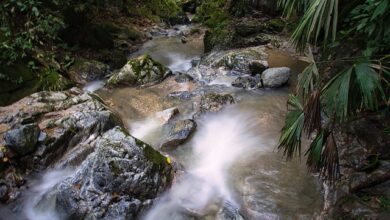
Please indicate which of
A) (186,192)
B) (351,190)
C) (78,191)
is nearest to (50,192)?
(78,191)

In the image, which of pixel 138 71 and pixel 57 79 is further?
pixel 138 71

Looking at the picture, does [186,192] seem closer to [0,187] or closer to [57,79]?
[0,187]

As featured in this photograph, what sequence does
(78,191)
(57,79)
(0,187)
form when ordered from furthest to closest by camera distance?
(57,79)
(0,187)
(78,191)

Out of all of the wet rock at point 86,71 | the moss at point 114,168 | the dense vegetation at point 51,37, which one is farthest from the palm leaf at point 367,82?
the wet rock at point 86,71

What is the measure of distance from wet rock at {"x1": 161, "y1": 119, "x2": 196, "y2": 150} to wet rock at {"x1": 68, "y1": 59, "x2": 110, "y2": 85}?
3.17 metres

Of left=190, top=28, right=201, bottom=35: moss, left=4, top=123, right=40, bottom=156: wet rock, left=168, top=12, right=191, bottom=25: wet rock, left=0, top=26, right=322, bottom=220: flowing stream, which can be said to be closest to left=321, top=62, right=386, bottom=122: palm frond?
left=0, top=26, right=322, bottom=220: flowing stream

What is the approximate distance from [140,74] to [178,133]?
295cm

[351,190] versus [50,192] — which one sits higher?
[351,190]

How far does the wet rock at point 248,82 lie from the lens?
A: 26.2ft

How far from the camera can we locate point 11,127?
5348 millimetres

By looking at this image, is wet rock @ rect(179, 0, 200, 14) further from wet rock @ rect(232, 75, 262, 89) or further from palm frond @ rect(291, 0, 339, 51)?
palm frond @ rect(291, 0, 339, 51)

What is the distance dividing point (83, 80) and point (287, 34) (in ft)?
21.7

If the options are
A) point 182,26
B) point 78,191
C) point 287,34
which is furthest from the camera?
point 182,26

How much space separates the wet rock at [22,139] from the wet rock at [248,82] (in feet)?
15.3
